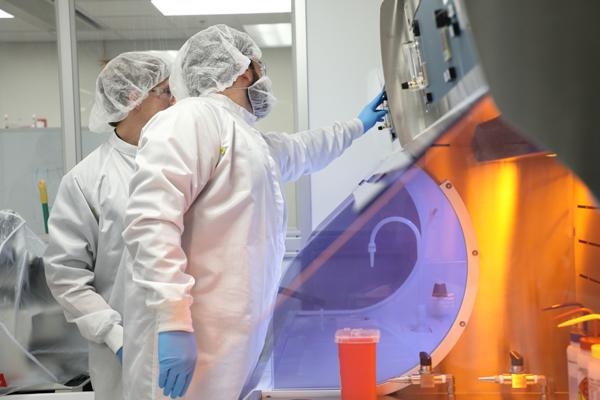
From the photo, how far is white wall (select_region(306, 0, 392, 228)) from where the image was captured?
261cm

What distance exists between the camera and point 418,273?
1341mm

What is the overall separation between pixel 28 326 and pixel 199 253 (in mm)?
1371

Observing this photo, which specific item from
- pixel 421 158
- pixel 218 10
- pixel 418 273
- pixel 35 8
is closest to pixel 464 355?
pixel 418 273

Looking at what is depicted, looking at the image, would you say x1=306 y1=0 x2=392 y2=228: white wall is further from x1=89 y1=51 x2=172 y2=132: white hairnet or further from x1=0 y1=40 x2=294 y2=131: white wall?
x1=89 y1=51 x2=172 y2=132: white hairnet

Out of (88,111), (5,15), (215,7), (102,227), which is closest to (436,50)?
(102,227)

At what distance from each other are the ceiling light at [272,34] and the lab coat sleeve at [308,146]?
0.98 meters

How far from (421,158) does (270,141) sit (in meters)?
0.56

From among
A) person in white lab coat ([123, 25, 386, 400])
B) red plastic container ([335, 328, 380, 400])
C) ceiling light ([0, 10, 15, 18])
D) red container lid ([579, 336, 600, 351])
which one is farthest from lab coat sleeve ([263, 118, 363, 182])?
ceiling light ([0, 10, 15, 18])

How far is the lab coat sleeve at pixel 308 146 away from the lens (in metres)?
1.81

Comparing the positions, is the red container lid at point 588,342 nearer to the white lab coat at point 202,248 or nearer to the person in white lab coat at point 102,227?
the white lab coat at point 202,248

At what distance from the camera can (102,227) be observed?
1698mm

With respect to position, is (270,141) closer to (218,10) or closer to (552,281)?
(552,281)

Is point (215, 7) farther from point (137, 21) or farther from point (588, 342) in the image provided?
point (588, 342)

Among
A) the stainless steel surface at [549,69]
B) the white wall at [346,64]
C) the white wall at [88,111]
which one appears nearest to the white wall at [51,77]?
the white wall at [88,111]
